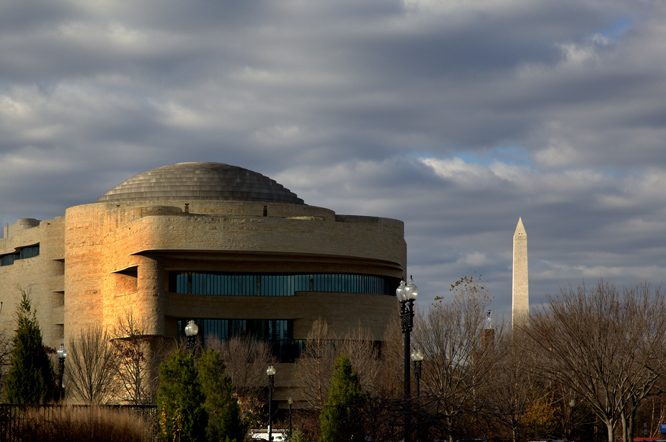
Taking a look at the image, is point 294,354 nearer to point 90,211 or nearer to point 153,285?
point 153,285

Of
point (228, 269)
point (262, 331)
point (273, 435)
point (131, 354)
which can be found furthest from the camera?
point (262, 331)

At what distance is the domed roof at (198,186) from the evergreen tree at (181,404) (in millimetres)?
43732

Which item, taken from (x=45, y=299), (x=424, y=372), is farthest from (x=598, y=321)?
(x=45, y=299)

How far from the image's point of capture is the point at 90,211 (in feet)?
214

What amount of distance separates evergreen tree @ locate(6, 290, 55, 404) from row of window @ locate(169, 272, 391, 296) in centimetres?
2760

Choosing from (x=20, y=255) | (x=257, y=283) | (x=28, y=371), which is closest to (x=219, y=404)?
(x=28, y=371)

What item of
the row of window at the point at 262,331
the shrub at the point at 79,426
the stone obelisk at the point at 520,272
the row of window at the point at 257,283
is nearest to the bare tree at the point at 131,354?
the row of window at the point at 262,331

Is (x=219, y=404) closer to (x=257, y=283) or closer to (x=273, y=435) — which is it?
(x=273, y=435)

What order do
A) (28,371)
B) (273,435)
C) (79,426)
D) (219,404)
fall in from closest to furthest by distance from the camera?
(79,426), (219,404), (28,371), (273,435)

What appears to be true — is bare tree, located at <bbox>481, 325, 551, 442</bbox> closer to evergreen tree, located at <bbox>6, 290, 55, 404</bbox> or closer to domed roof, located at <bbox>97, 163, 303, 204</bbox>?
evergreen tree, located at <bbox>6, 290, 55, 404</bbox>

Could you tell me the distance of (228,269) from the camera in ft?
206

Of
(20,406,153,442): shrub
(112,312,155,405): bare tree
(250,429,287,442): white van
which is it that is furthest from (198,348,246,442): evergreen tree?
(112,312,155,405): bare tree

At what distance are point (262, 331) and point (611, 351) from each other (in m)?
33.5

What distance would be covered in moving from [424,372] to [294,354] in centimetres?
2151
